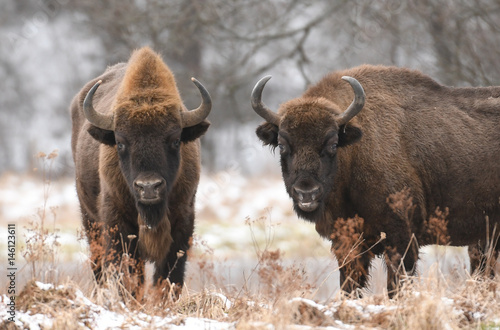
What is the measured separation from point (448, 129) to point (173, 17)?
35.9 ft

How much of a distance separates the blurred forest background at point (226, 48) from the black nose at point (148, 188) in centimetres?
745

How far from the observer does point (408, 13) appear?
51.7 ft

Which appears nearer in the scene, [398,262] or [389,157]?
[398,262]

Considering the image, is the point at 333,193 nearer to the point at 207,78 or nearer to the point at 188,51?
the point at 207,78

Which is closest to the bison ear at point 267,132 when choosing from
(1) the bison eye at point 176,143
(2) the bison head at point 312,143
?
(2) the bison head at point 312,143

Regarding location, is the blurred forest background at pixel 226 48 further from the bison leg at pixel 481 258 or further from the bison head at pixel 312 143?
the bison head at pixel 312 143

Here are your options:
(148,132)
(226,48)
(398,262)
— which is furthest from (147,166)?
(226,48)

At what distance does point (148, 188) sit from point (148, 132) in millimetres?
593

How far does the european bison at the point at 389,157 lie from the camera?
734 centimetres

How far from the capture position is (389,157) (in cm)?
763

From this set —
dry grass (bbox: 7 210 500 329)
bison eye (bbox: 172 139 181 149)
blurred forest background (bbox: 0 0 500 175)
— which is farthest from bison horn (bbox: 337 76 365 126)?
blurred forest background (bbox: 0 0 500 175)

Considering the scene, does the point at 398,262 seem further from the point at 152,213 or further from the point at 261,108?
the point at 152,213

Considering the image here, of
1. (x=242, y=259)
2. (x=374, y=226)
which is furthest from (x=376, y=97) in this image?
(x=242, y=259)

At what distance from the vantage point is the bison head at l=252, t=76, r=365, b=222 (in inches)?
282
